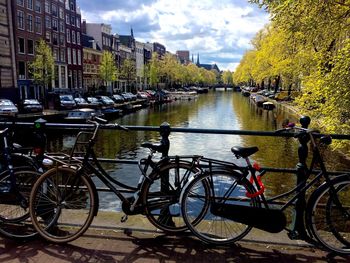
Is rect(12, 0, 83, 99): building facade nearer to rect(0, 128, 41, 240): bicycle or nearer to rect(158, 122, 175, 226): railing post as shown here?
rect(0, 128, 41, 240): bicycle

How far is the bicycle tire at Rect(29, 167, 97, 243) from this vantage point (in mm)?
3631

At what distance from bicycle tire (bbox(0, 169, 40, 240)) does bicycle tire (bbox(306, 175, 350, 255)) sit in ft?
9.25

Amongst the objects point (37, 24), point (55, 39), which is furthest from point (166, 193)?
point (55, 39)

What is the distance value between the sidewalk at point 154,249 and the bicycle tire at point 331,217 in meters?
0.13

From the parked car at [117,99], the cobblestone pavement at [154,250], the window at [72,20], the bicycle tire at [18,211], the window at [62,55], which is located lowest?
the parked car at [117,99]

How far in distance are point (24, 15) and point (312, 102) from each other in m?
42.5

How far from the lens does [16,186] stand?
3.91 m

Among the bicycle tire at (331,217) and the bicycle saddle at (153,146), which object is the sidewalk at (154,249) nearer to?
the bicycle tire at (331,217)

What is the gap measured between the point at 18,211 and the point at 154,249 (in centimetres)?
167

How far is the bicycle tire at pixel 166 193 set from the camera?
3.73m

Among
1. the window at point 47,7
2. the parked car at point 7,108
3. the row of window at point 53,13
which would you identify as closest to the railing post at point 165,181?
the parked car at point 7,108

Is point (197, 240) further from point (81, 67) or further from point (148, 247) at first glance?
point (81, 67)

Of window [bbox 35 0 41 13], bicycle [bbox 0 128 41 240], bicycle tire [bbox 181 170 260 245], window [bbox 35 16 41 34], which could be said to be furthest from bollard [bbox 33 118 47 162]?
window [bbox 35 0 41 13]

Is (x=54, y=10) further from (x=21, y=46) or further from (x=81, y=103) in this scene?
(x=81, y=103)
